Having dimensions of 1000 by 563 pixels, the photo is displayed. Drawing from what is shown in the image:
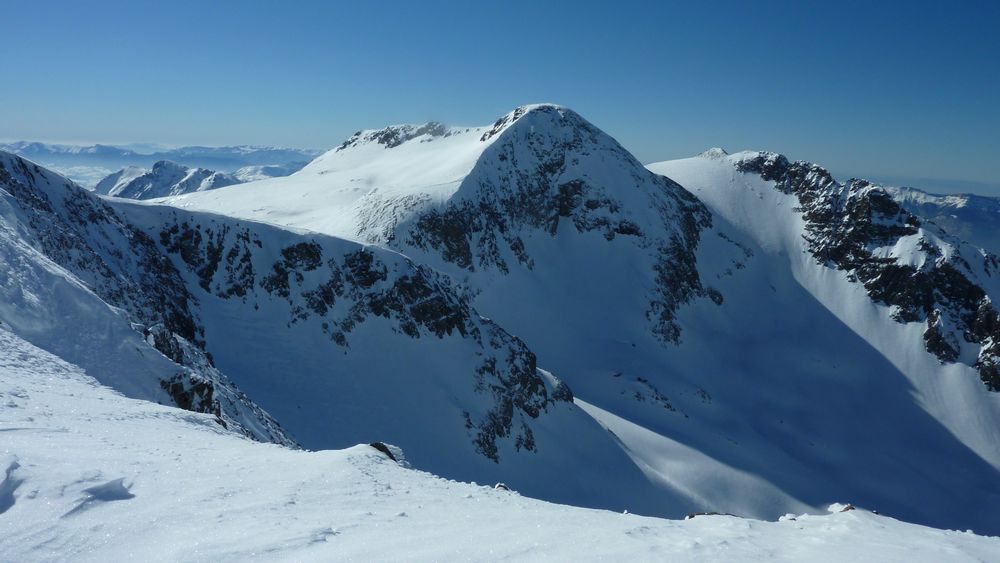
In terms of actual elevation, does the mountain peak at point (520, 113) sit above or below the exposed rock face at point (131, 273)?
above

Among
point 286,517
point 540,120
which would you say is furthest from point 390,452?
point 540,120

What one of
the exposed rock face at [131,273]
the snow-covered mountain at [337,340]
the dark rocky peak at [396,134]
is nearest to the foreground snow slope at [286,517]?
the exposed rock face at [131,273]

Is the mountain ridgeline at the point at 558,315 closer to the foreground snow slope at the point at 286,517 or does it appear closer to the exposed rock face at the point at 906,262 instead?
the exposed rock face at the point at 906,262

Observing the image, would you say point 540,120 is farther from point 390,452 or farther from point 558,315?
point 390,452

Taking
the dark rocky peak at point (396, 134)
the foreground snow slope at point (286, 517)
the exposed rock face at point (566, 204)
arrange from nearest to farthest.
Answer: the foreground snow slope at point (286, 517), the exposed rock face at point (566, 204), the dark rocky peak at point (396, 134)

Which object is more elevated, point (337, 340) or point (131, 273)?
point (131, 273)

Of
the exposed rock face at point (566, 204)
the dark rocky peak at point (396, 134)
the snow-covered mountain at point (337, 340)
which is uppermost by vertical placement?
the dark rocky peak at point (396, 134)

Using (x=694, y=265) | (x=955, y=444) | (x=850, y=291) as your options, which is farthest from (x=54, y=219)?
(x=850, y=291)

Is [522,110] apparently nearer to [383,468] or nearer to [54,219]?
[54,219]
